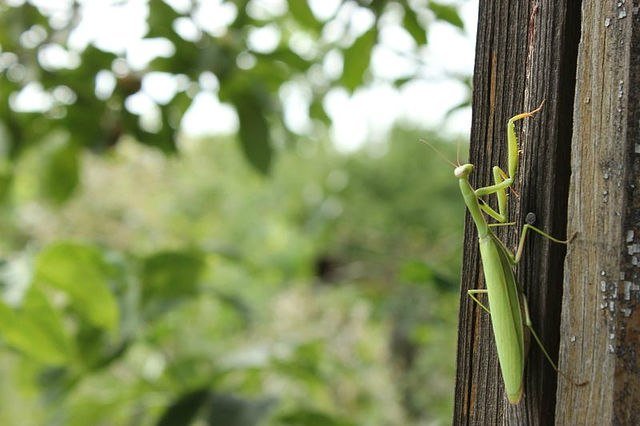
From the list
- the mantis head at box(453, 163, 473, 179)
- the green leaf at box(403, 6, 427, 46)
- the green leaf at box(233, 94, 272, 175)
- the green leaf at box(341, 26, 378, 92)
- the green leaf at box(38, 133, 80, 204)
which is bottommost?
the mantis head at box(453, 163, 473, 179)

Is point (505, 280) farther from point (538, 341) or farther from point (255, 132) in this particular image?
Answer: point (255, 132)

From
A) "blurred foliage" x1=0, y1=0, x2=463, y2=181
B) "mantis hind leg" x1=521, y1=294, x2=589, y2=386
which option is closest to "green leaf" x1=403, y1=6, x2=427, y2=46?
"blurred foliage" x1=0, y1=0, x2=463, y2=181

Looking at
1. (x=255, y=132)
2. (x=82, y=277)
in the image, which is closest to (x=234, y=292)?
(x=255, y=132)

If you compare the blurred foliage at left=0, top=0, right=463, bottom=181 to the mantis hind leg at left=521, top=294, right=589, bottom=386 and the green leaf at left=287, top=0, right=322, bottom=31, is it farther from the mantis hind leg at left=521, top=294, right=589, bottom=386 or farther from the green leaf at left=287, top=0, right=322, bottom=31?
the mantis hind leg at left=521, top=294, right=589, bottom=386

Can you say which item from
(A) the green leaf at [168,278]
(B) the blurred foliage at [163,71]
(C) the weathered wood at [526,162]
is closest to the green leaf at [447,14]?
(B) the blurred foliage at [163,71]

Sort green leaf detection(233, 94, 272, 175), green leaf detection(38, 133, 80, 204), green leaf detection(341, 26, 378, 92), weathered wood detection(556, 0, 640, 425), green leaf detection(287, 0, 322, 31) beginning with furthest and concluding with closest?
green leaf detection(38, 133, 80, 204), green leaf detection(233, 94, 272, 175), green leaf detection(287, 0, 322, 31), green leaf detection(341, 26, 378, 92), weathered wood detection(556, 0, 640, 425)

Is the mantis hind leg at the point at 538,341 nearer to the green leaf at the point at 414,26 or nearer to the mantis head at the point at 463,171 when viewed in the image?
the mantis head at the point at 463,171

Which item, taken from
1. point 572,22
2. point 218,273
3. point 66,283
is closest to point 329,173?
point 218,273
